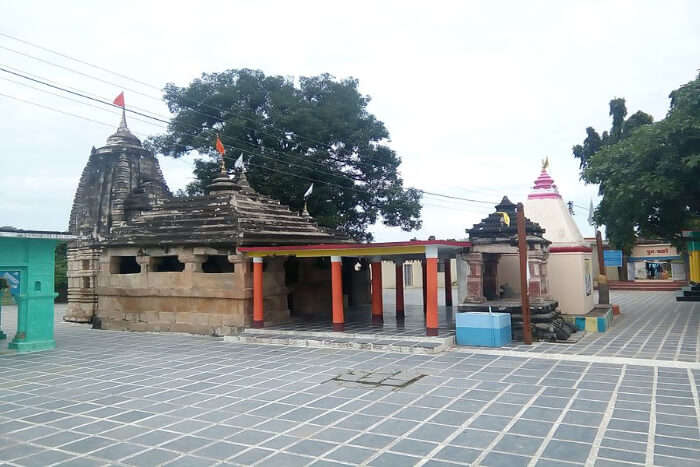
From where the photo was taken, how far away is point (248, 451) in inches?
204

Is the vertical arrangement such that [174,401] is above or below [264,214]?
below

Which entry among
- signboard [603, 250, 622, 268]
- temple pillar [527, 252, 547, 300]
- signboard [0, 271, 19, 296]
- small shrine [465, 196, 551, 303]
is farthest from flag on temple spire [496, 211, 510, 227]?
signboard [0, 271, 19, 296]

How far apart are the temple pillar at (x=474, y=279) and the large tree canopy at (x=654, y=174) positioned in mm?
5663

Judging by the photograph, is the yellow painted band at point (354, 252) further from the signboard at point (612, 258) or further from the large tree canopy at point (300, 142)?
the large tree canopy at point (300, 142)

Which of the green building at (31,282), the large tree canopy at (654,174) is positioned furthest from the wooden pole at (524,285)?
the green building at (31,282)

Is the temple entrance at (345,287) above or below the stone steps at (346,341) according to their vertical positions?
above

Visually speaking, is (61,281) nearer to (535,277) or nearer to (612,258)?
(535,277)

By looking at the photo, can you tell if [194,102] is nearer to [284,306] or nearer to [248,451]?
[284,306]

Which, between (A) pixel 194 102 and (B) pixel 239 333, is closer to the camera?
(B) pixel 239 333

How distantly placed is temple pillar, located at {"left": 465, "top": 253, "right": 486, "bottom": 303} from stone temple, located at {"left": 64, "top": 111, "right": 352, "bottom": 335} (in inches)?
207

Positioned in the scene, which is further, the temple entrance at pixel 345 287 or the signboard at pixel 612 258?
the signboard at pixel 612 258

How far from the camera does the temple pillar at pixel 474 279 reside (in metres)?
12.5

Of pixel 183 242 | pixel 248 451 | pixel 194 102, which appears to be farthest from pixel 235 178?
pixel 248 451

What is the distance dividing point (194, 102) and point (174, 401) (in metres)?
21.1
